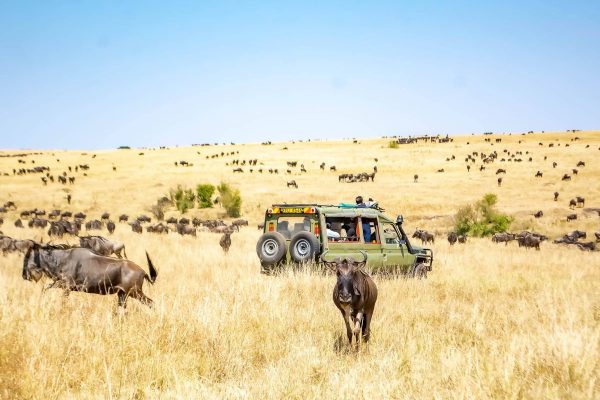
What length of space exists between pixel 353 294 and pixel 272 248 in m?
5.60

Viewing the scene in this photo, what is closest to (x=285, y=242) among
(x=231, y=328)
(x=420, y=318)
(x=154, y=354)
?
(x=420, y=318)

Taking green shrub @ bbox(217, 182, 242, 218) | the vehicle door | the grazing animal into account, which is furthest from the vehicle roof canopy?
the grazing animal

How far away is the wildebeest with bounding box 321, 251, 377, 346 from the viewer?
562 centimetres

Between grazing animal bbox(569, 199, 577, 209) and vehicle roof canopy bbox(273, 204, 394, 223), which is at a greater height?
vehicle roof canopy bbox(273, 204, 394, 223)

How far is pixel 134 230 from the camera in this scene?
2605cm

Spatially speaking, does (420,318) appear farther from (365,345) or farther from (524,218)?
(524,218)

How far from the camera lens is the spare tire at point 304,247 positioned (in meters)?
10.7

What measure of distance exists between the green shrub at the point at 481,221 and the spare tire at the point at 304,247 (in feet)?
80.8

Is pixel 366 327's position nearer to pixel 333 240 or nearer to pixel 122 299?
pixel 122 299

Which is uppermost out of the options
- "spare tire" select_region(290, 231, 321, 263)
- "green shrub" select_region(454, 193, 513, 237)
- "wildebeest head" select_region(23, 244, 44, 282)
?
"wildebeest head" select_region(23, 244, 44, 282)

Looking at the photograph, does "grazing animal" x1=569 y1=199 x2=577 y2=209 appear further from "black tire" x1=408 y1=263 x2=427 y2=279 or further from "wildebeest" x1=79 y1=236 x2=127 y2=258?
"wildebeest" x1=79 y1=236 x2=127 y2=258

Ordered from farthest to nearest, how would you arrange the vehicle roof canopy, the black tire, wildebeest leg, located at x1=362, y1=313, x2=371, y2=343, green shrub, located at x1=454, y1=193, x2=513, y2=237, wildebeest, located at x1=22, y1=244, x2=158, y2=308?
green shrub, located at x1=454, y1=193, x2=513, y2=237 < the black tire < the vehicle roof canopy < wildebeest, located at x1=22, y1=244, x2=158, y2=308 < wildebeest leg, located at x1=362, y1=313, x2=371, y2=343

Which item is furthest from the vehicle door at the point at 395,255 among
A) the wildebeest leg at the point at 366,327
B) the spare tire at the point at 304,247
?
the wildebeest leg at the point at 366,327

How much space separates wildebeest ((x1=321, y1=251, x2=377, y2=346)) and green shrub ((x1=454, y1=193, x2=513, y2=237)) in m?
28.4
